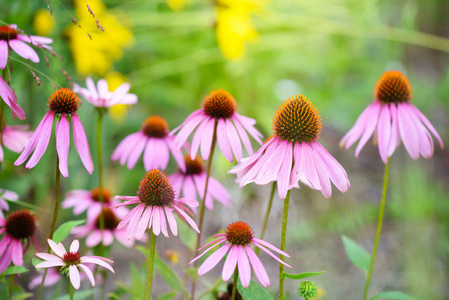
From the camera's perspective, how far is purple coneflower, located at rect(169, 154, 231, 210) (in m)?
0.72

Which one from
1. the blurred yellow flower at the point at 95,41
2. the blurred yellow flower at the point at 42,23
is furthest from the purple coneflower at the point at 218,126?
the blurred yellow flower at the point at 95,41

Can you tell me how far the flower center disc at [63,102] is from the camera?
1.70 ft

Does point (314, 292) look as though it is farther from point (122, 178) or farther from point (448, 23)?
point (448, 23)

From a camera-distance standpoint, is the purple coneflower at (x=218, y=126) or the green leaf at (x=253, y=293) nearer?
the green leaf at (x=253, y=293)

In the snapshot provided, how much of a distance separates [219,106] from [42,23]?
2.43ft

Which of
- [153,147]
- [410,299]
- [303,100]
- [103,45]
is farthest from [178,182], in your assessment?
[103,45]

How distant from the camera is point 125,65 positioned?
70.6 inches

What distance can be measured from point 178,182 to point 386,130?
1.10 feet

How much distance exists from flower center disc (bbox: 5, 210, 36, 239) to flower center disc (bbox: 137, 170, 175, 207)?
194 mm

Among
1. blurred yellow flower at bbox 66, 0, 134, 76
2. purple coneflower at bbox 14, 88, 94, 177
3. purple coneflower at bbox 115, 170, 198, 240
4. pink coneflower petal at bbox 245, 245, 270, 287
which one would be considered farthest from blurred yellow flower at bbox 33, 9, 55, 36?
pink coneflower petal at bbox 245, 245, 270, 287

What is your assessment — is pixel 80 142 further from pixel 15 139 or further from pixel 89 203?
pixel 89 203

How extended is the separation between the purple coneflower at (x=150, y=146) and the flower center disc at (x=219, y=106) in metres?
0.11

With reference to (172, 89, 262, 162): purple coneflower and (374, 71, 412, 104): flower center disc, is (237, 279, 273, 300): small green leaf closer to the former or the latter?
(172, 89, 262, 162): purple coneflower

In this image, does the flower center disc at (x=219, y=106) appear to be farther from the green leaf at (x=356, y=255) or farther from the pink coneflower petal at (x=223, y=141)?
the green leaf at (x=356, y=255)
